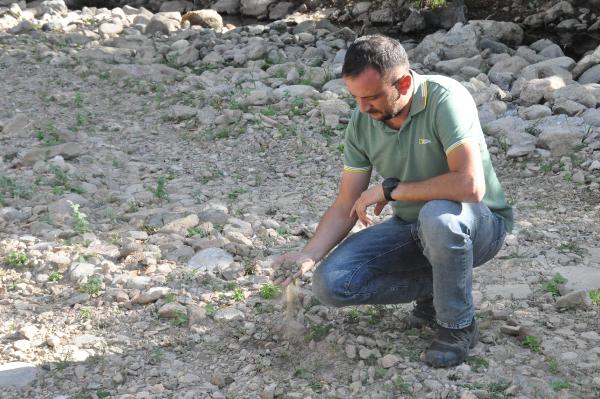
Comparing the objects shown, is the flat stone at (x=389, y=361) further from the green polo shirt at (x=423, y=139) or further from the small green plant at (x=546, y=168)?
the small green plant at (x=546, y=168)

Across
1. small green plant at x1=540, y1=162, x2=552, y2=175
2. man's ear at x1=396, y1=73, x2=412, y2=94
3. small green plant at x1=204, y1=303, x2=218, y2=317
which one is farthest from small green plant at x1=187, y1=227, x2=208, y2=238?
small green plant at x1=540, y1=162, x2=552, y2=175

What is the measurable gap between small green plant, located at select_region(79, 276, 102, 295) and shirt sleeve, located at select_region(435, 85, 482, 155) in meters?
2.07

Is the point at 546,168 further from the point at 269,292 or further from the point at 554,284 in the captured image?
the point at 269,292

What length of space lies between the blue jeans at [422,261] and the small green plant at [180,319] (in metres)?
0.85

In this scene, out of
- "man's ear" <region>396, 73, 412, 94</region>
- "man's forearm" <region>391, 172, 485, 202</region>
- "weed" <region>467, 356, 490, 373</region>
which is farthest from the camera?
"weed" <region>467, 356, 490, 373</region>

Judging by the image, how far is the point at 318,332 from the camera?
384 centimetres

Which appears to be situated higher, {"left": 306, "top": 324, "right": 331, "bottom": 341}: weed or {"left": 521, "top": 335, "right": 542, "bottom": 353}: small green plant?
{"left": 521, "top": 335, "right": 542, "bottom": 353}: small green plant

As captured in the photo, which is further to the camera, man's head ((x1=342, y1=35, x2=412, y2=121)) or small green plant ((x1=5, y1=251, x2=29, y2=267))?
small green plant ((x1=5, y1=251, x2=29, y2=267))

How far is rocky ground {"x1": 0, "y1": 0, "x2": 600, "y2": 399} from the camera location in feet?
11.8

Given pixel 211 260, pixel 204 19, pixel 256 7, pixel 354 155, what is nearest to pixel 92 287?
pixel 211 260

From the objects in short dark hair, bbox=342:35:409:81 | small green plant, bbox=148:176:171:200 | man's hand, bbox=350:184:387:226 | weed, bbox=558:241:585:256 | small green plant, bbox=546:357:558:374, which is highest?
short dark hair, bbox=342:35:409:81

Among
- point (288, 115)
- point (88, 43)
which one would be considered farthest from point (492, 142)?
point (88, 43)

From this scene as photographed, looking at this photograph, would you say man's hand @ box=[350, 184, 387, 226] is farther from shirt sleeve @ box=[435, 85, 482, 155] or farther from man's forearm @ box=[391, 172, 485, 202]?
shirt sleeve @ box=[435, 85, 482, 155]

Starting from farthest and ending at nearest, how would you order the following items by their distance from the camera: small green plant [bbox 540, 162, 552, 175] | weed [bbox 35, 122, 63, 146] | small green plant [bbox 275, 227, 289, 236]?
weed [bbox 35, 122, 63, 146] → small green plant [bbox 540, 162, 552, 175] → small green plant [bbox 275, 227, 289, 236]
